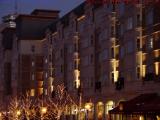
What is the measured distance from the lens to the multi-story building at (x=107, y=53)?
52591mm

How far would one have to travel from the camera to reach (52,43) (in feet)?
287

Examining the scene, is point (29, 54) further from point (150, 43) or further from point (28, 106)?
point (150, 43)

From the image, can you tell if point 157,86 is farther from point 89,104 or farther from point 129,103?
point 89,104

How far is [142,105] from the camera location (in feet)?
155

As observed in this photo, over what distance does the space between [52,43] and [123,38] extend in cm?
3042

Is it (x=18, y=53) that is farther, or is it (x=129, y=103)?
(x=18, y=53)

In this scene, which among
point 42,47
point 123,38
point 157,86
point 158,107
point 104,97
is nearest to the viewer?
point 158,107

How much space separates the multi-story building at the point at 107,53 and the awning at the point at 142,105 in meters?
1.03

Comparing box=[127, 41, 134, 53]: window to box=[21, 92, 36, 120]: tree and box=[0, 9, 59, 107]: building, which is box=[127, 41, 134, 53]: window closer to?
box=[21, 92, 36, 120]: tree

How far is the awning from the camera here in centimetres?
4544

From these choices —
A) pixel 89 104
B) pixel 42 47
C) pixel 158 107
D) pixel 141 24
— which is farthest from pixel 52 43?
pixel 158 107

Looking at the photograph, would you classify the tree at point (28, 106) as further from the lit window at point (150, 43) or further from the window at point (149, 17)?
the window at point (149, 17)

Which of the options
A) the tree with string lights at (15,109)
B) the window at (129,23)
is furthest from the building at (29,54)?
the window at (129,23)

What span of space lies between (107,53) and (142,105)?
16.7m
